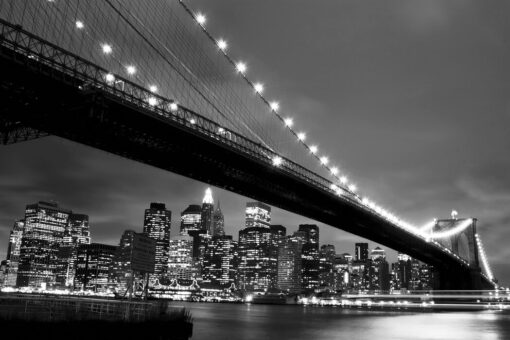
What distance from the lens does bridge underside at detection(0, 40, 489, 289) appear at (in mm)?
25469

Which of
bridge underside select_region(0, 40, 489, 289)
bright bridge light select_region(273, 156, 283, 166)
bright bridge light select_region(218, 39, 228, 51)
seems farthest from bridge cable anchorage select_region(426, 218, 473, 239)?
bright bridge light select_region(218, 39, 228, 51)

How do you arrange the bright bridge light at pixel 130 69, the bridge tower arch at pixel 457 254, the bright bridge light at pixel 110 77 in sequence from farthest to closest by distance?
1. the bridge tower arch at pixel 457 254
2. the bright bridge light at pixel 130 69
3. the bright bridge light at pixel 110 77

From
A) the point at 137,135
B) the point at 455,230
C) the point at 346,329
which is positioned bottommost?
the point at 346,329

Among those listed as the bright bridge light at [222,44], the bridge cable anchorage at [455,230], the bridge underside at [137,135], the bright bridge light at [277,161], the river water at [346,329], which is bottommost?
the river water at [346,329]

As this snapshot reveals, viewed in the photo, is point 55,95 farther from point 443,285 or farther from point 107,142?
point 443,285

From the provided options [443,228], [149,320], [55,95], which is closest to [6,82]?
[55,95]

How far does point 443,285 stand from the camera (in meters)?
91.2

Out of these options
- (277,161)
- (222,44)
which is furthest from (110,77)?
(222,44)

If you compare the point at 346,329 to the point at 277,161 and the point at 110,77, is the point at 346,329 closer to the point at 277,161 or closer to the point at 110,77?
the point at 277,161

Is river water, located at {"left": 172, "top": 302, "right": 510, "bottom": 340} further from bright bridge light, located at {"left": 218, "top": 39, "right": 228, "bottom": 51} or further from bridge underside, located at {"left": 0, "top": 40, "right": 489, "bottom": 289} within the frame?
bright bridge light, located at {"left": 218, "top": 39, "right": 228, "bottom": 51}

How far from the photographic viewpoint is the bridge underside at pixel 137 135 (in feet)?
83.6

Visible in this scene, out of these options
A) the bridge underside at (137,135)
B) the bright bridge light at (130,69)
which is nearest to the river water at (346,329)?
the bridge underside at (137,135)

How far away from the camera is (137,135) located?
33.1m

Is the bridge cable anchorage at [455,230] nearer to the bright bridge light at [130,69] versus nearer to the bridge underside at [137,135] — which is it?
the bridge underside at [137,135]
